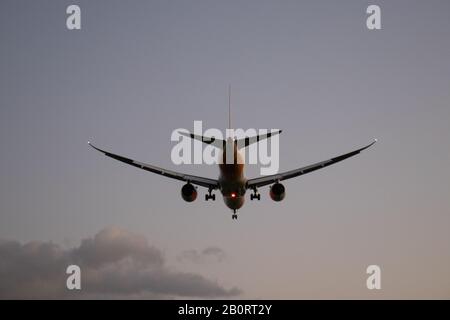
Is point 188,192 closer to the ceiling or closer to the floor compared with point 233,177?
closer to the floor

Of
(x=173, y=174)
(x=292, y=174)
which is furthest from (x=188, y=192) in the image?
(x=292, y=174)

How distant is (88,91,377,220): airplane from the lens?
3383 inches

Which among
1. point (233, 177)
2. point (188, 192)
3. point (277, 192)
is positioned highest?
point (233, 177)

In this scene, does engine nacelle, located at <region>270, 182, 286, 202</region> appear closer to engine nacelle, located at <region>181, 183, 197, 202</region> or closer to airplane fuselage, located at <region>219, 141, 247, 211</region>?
airplane fuselage, located at <region>219, 141, 247, 211</region>

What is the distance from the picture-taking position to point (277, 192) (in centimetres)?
8819

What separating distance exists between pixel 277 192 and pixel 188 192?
27.1 ft

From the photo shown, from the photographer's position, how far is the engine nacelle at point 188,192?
291ft

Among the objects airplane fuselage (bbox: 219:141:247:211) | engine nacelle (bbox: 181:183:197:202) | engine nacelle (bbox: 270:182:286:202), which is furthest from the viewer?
engine nacelle (bbox: 181:183:197:202)

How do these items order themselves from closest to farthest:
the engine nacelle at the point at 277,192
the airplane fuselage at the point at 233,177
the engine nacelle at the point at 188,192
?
the airplane fuselage at the point at 233,177 → the engine nacelle at the point at 277,192 → the engine nacelle at the point at 188,192

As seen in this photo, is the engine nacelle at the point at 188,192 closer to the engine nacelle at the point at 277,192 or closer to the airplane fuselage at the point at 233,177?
the airplane fuselage at the point at 233,177

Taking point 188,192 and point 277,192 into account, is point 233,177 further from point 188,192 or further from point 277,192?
point 188,192
